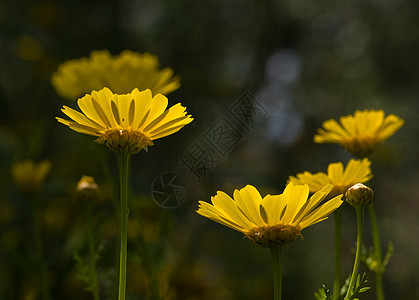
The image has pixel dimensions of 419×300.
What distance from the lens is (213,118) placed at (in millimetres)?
2684

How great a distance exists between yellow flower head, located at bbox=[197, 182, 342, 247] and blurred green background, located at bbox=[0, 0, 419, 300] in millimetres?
329

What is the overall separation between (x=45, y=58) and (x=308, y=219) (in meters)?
1.87

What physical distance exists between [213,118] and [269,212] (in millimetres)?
2133

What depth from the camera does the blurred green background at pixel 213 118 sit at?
144 cm

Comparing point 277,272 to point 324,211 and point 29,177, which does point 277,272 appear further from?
point 29,177

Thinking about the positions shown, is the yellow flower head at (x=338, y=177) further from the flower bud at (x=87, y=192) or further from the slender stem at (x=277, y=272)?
the flower bud at (x=87, y=192)

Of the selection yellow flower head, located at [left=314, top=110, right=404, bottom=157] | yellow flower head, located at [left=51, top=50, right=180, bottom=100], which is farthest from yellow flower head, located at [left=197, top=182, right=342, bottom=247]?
yellow flower head, located at [left=51, top=50, right=180, bottom=100]

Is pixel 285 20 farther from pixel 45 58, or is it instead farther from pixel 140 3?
pixel 45 58

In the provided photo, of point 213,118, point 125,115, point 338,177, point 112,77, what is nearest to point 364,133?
point 338,177

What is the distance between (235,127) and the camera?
1.78 meters

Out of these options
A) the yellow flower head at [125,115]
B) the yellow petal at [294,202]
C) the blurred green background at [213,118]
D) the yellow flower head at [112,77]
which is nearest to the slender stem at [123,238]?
the yellow flower head at [125,115]

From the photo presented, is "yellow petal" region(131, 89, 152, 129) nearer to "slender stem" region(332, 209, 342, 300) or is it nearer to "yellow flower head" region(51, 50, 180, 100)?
"slender stem" region(332, 209, 342, 300)

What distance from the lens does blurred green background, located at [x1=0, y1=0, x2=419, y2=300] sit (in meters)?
1.44

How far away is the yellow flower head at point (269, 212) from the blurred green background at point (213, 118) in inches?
13.0
